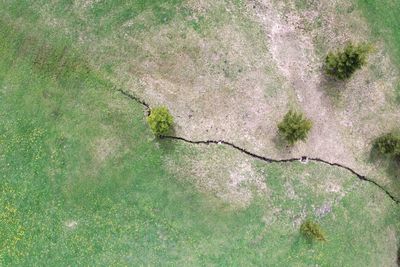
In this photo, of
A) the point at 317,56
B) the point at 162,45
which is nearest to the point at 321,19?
the point at 317,56

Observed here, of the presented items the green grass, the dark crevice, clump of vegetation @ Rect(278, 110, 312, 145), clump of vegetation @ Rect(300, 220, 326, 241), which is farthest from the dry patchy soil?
clump of vegetation @ Rect(300, 220, 326, 241)

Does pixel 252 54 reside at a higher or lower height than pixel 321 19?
lower

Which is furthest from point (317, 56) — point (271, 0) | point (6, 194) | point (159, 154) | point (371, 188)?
point (6, 194)

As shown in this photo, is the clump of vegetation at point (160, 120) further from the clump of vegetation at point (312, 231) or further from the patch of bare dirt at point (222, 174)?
the clump of vegetation at point (312, 231)

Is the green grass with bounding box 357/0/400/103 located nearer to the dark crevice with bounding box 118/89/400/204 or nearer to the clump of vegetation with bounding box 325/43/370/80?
the clump of vegetation with bounding box 325/43/370/80

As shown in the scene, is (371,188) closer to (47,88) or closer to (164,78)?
(164,78)

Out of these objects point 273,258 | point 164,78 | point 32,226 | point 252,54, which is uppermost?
point 252,54
